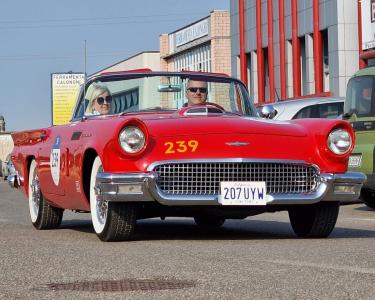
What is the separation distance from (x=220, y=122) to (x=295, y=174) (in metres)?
0.72

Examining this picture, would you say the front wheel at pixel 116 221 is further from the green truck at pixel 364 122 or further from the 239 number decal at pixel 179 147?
the green truck at pixel 364 122

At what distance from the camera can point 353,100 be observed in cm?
1569

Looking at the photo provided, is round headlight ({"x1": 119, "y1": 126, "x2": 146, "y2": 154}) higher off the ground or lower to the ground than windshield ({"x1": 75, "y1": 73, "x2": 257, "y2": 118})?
lower

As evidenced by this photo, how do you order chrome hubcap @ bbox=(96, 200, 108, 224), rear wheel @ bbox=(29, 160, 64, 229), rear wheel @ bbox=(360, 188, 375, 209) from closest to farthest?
chrome hubcap @ bbox=(96, 200, 108, 224), rear wheel @ bbox=(29, 160, 64, 229), rear wheel @ bbox=(360, 188, 375, 209)

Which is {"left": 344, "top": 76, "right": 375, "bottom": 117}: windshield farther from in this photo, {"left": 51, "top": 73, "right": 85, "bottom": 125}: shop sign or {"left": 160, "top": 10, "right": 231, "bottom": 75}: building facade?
{"left": 51, "top": 73, "right": 85, "bottom": 125}: shop sign

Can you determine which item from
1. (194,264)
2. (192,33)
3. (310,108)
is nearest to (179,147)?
(194,264)

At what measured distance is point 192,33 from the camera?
6462 cm

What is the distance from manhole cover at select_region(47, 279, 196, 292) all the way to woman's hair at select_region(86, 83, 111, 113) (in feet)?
13.8

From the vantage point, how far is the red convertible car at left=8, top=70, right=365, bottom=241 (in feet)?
27.1

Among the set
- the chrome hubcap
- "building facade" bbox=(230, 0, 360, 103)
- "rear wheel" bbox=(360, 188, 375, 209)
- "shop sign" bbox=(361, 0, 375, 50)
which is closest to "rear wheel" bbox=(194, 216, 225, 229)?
the chrome hubcap

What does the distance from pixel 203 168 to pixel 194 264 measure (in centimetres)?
161

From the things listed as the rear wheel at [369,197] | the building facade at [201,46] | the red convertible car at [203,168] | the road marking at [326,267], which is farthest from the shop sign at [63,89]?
the road marking at [326,267]

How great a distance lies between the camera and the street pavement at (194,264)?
563 cm

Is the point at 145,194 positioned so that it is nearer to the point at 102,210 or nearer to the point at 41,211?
the point at 102,210
